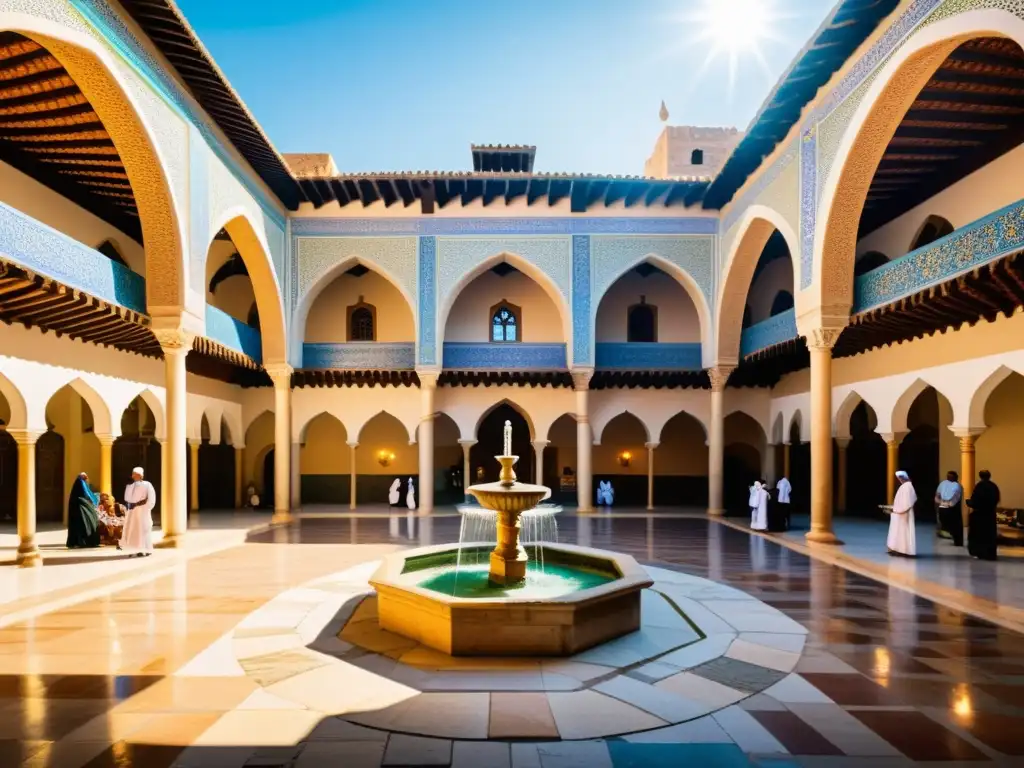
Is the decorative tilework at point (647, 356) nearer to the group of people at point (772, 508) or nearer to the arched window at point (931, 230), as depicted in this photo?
the group of people at point (772, 508)

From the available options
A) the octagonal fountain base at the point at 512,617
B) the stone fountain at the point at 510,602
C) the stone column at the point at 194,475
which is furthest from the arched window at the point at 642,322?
the octagonal fountain base at the point at 512,617

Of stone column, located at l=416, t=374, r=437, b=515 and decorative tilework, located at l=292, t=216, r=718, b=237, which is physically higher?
decorative tilework, located at l=292, t=216, r=718, b=237

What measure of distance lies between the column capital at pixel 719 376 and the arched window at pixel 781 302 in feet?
7.40

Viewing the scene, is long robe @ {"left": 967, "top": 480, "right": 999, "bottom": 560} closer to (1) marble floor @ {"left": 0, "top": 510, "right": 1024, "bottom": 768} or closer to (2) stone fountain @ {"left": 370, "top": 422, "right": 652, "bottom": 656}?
(1) marble floor @ {"left": 0, "top": 510, "right": 1024, "bottom": 768}

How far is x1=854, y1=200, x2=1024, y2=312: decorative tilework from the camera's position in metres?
7.51

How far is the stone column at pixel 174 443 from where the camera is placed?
10.7m

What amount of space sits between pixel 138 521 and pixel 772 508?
11.0 m

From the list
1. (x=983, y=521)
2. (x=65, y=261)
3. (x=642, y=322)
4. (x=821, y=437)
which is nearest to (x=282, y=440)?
(x=65, y=261)

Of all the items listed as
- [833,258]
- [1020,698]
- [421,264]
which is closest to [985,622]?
[1020,698]

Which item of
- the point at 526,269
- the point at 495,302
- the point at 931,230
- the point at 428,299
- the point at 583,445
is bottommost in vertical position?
the point at 583,445

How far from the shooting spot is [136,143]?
30.8ft

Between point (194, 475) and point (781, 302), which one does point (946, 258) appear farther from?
point (194, 475)

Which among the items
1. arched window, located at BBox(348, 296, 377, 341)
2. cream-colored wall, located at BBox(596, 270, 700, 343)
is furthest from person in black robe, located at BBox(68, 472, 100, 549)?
cream-colored wall, located at BBox(596, 270, 700, 343)

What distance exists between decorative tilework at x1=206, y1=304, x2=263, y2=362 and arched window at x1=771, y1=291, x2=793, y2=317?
510 inches
